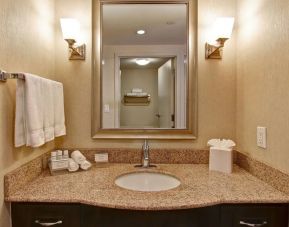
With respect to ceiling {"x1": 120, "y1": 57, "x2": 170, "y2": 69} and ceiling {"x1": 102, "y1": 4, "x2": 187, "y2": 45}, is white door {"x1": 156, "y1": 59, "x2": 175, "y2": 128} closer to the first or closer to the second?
ceiling {"x1": 120, "y1": 57, "x2": 170, "y2": 69}

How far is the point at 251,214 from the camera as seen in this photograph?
1.10m

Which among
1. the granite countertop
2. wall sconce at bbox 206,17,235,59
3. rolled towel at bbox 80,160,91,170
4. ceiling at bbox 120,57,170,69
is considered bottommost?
the granite countertop

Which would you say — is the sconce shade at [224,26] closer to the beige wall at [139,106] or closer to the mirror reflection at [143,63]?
the mirror reflection at [143,63]

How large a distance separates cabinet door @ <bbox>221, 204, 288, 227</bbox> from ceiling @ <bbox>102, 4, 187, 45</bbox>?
1091 millimetres

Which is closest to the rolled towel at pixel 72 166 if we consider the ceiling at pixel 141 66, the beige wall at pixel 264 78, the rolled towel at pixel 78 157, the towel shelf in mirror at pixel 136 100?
the rolled towel at pixel 78 157

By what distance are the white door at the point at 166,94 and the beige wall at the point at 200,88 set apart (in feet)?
0.49

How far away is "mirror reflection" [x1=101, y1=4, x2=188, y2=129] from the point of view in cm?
170

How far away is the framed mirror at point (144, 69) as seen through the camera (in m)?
1.70

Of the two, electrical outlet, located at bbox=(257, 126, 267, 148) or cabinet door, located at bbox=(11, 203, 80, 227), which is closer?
cabinet door, located at bbox=(11, 203, 80, 227)

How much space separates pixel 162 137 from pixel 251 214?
752 mm

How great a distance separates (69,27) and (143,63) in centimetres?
51

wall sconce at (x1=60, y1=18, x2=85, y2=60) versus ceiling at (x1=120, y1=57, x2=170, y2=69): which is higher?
wall sconce at (x1=60, y1=18, x2=85, y2=60)

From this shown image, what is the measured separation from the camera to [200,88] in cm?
169

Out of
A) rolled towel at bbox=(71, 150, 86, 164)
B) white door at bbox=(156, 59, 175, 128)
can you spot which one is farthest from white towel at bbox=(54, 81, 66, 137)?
white door at bbox=(156, 59, 175, 128)
